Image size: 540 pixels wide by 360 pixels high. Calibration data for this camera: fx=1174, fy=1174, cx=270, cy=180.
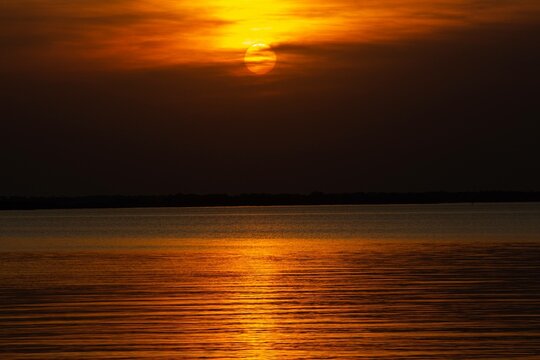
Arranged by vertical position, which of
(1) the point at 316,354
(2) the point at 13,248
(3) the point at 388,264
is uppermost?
(2) the point at 13,248

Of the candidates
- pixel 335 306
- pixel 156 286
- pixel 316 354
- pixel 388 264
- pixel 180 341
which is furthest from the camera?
pixel 388 264

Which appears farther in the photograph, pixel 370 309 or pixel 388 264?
pixel 388 264

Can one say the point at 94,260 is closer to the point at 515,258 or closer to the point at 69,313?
the point at 515,258

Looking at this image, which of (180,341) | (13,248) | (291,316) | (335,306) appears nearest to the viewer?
(180,341)

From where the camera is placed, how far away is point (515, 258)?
47.6 metres

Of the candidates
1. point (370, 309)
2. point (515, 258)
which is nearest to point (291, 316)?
point (370, 309)

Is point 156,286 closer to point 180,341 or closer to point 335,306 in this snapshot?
point 335,306

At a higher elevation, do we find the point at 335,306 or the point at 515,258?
the point at 515,258

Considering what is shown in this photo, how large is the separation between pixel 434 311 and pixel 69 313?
8268 mm

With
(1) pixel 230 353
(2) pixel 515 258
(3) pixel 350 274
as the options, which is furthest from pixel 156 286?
(2) pixel 515 258

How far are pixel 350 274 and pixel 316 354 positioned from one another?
18515 mm

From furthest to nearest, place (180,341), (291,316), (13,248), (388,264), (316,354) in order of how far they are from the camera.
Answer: (13,248)
(388,264)
(291,316)
(180,341)
(316,354)

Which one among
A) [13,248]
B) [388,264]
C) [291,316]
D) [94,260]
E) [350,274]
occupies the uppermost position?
[13,248]

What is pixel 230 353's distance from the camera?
20500mm
